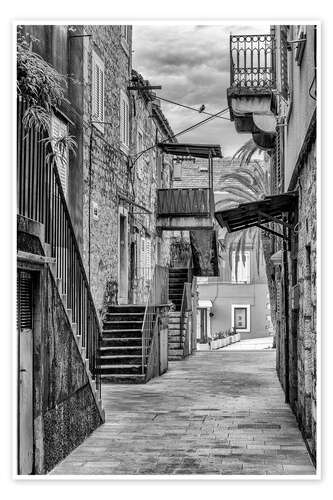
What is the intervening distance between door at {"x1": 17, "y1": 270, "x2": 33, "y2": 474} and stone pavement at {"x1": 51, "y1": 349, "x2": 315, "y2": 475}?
2.30 feet

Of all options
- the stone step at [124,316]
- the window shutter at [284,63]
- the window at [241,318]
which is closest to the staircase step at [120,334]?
the stone step at [124,316]

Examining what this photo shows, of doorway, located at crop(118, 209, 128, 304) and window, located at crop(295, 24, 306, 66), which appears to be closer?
window, located at crop(295, 24, 306, 66)

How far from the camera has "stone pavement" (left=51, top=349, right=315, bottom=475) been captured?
8.51 meters

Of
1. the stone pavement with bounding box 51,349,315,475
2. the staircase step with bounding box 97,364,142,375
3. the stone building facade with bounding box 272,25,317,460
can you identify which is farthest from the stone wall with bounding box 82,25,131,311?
the stone building facade with bounding box 272,25,317,460

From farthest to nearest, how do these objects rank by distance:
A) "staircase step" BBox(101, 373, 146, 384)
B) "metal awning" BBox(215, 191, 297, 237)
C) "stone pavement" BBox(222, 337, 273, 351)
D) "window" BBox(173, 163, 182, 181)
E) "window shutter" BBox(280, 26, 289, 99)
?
1. "stone pavement" BBox(222, 337, 273, 351)
2. "window" BBox(173, 163, 182, 181)
3. "staircase step" BBox(101, 373, 146, 384)
4. "window shutter" BBox(280, 26, 289, 99)
5. "metal awning" BBox(215, 191, 297, 237)

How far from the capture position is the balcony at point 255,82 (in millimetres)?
15484

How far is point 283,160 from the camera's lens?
48.3 feet

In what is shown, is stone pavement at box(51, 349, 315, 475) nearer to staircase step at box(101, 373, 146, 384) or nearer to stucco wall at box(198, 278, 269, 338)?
staircase step at box(101, 373, 146, 384)

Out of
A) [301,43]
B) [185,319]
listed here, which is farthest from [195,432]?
[185,319]

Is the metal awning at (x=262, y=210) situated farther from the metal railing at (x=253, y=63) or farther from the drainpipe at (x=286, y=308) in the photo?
the metal railing at (x=253, y=63)

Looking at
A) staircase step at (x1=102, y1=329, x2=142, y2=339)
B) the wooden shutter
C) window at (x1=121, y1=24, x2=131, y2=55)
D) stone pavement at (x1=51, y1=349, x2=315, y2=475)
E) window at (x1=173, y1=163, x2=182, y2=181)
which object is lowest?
stone pavement at (x1=51, y1=349, x2=315, y2=475)

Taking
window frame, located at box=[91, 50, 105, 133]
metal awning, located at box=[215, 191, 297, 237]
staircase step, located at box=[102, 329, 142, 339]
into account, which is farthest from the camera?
staircase step, located at box=[102, 329, 142, 339]

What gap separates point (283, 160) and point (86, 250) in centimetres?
405
